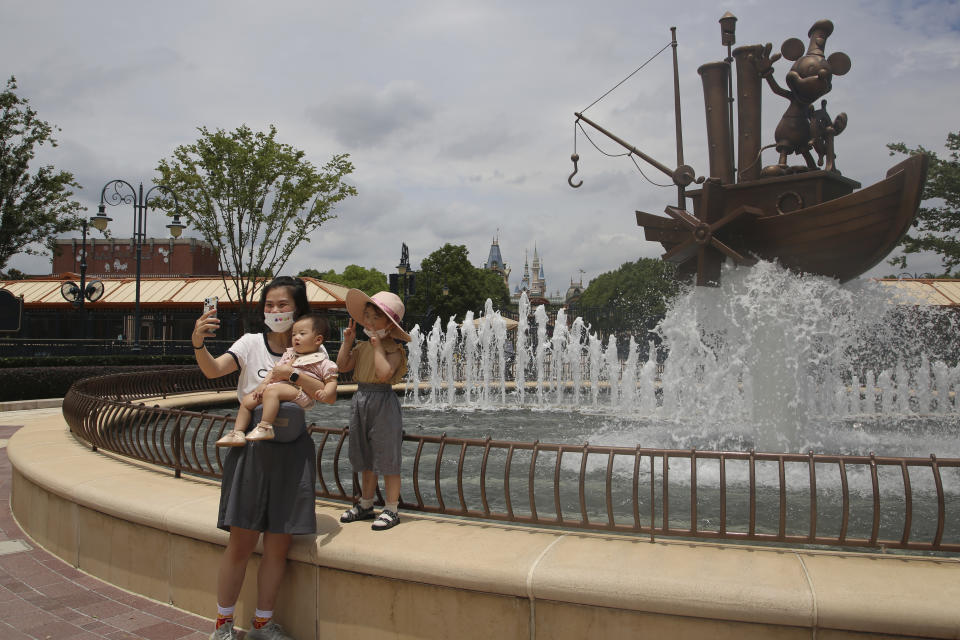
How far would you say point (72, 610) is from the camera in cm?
369

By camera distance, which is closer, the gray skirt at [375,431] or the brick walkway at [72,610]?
the brick walkway at [72,610]

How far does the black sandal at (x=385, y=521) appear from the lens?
358cm

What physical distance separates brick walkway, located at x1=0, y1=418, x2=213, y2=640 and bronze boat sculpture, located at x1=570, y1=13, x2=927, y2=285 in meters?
8.34

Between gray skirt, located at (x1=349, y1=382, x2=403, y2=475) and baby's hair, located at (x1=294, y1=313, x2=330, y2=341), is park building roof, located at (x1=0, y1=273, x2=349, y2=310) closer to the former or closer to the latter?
gray skirt, located at (x1=349, y1=382, x2=403, y2=475)

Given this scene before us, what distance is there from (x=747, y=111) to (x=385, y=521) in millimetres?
9645

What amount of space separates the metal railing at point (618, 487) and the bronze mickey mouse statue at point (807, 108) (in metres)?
4.96

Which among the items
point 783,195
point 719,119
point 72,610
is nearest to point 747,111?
point 719,119

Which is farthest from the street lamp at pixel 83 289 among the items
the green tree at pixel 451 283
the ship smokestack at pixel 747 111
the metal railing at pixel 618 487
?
the green tree at pixel 451 283

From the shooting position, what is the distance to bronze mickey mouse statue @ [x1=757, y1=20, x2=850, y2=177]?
9.11 meters

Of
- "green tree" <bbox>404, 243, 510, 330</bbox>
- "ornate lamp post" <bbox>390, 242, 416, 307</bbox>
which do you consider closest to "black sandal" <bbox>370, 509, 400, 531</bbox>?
"ornate lamp post" <bbox>390, 242, 416, 307</bbox>

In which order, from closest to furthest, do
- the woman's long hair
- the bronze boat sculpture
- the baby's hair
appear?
the baby's hair → the woman's long hair → the bronze boat sculpture

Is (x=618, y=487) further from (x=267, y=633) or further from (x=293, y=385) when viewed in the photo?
(x=293, y=385)

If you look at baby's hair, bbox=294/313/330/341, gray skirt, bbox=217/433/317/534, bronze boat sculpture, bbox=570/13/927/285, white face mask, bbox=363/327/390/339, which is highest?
bronze boat sculpture, bbox=570/13/927/285

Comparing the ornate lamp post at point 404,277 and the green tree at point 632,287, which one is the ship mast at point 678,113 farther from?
the green tree at point 632,287
